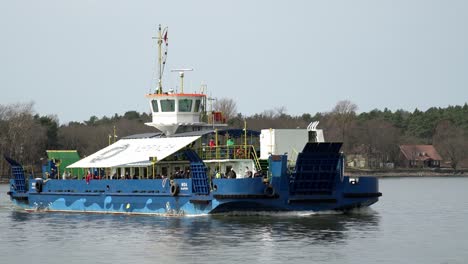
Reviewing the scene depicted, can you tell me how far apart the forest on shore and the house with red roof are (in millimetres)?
1141

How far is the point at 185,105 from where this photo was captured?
55.1 metres

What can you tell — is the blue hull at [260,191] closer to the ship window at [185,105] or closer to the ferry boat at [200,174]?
the ferry boat at [200,174]

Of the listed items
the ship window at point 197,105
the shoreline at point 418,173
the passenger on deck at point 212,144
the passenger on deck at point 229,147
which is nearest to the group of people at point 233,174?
the passenger on deck at point 229,147

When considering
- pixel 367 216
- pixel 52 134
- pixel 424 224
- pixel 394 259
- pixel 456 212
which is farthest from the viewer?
pixel 52 134

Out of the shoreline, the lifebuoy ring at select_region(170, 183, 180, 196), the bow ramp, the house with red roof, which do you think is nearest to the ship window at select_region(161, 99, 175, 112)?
the lifebuoy ring at select_region(170, 183, 180, 196)

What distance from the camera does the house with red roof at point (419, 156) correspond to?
150 meters

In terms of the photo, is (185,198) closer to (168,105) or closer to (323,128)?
(168,105)

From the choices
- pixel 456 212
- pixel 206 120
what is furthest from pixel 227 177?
→ pixel 456 212

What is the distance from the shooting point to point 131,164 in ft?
167

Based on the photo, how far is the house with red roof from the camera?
150 meters

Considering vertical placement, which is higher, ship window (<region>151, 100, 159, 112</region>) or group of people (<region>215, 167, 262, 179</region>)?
ship window (<region>151, 100, 159, 112</region>)

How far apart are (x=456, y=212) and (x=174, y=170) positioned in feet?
46.2

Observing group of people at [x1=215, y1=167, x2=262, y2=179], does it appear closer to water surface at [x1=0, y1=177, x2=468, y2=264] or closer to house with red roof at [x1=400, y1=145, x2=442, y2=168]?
water surface at [x1=0, y1=177, x2=468, y2=264]

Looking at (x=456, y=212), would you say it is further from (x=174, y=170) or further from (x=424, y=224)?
(x=174, y=170)
